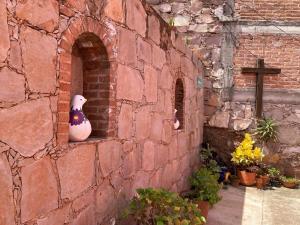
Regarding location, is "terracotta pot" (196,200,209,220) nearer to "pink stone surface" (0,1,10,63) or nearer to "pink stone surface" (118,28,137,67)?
"pink stone surface" (118,28,137,67)

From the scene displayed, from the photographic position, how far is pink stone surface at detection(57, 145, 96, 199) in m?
2.13

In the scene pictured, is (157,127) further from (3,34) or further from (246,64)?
(246,64)

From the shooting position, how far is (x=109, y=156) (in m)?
2.77

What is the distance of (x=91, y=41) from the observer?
262cm

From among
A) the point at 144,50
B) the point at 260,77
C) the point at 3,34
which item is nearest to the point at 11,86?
the point at 3,34

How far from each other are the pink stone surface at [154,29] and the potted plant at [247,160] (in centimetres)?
421

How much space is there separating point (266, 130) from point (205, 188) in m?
3.42

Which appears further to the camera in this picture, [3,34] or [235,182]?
[235,182]

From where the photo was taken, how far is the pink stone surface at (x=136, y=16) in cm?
314

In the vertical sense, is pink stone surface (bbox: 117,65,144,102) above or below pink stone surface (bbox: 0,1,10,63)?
below

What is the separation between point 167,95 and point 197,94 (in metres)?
2.57

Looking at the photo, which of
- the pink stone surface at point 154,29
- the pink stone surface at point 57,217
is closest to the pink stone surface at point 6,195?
the pink stone surface at point 57,217

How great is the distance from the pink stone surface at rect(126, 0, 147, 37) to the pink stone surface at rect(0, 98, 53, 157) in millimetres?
1474

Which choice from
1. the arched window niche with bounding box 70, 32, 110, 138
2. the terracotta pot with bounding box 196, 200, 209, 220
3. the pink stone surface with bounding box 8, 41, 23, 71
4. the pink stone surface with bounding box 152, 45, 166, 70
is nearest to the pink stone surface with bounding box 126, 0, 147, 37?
the pink stone surface with bounding box 152, 45, 166, 70
